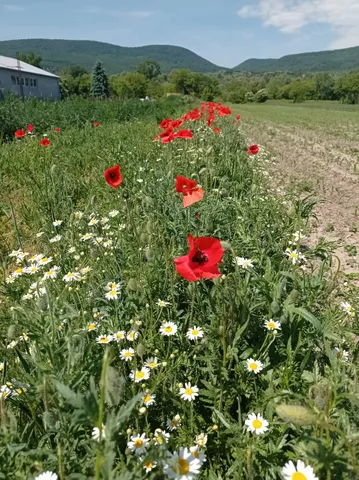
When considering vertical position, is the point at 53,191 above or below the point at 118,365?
above

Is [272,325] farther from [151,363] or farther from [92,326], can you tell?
[92,326]

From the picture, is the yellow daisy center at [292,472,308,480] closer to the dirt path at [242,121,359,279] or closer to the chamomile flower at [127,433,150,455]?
the chamomile flower at [127,433,150,455]

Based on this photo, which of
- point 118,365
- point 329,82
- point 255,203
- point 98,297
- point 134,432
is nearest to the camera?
point 134,432

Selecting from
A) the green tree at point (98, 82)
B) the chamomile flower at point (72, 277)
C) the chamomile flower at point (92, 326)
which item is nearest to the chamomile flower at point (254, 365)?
the chamomile flower at point (92, 326)

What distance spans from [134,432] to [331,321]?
1126mm

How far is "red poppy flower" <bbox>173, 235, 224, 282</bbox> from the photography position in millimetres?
1427

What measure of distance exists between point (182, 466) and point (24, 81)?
52.9 m

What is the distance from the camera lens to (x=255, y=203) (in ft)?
11.6

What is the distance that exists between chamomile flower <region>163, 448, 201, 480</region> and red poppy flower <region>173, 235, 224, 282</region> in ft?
1.90

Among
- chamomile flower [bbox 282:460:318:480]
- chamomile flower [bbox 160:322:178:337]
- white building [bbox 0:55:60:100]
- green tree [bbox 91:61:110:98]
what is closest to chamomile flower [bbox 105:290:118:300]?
chamomile flower [bbox 160:322:178:337]

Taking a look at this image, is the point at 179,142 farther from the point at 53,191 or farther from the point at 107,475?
the point at 107,475

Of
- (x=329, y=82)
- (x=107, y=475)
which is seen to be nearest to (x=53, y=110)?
(x=107, y=475)

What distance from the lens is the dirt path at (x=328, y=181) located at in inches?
159

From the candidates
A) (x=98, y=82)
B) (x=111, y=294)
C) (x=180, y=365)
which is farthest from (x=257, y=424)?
(x=98, y=82)
